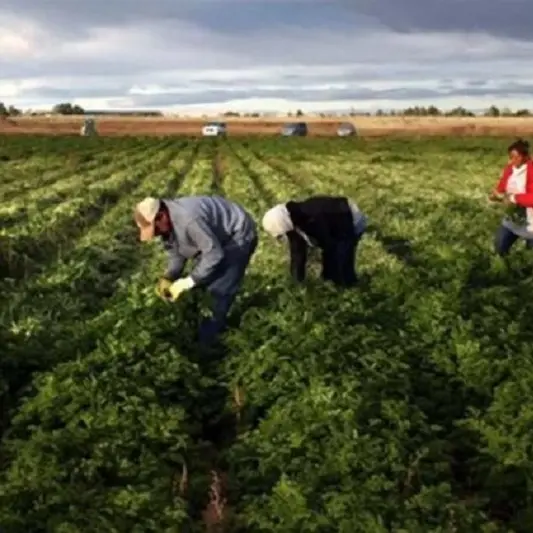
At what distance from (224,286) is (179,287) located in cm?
47

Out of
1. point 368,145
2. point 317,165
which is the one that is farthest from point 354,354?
point 368,145

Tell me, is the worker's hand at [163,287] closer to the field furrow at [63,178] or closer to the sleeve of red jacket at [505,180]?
the sleeve of red jacket at [505,180]

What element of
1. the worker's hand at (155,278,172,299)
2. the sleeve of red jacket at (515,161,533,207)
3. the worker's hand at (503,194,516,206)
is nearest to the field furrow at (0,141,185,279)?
the worker's hand at (155,278,172,299)

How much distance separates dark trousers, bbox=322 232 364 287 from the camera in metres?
11.0

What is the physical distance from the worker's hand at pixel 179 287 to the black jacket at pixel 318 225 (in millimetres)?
1482

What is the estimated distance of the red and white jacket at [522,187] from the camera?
1325 cm

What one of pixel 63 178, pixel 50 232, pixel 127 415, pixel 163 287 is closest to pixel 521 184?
pixel 163 287

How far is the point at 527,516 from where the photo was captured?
257 inches

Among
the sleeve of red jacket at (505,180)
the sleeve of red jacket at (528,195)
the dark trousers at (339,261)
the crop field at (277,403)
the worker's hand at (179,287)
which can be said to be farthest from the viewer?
the sleeve of red jacket at (505,180)

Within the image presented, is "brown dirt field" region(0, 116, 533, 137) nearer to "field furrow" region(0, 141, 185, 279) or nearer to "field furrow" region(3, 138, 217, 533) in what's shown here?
"field furrow" region(0, 141, 185, 279)

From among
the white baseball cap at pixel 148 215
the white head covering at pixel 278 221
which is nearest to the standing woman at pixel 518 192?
the white head covering at pixel 278 221

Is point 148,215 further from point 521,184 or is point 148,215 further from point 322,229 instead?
point 521,184

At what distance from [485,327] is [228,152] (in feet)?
132

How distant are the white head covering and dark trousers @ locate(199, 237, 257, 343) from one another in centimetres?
63
